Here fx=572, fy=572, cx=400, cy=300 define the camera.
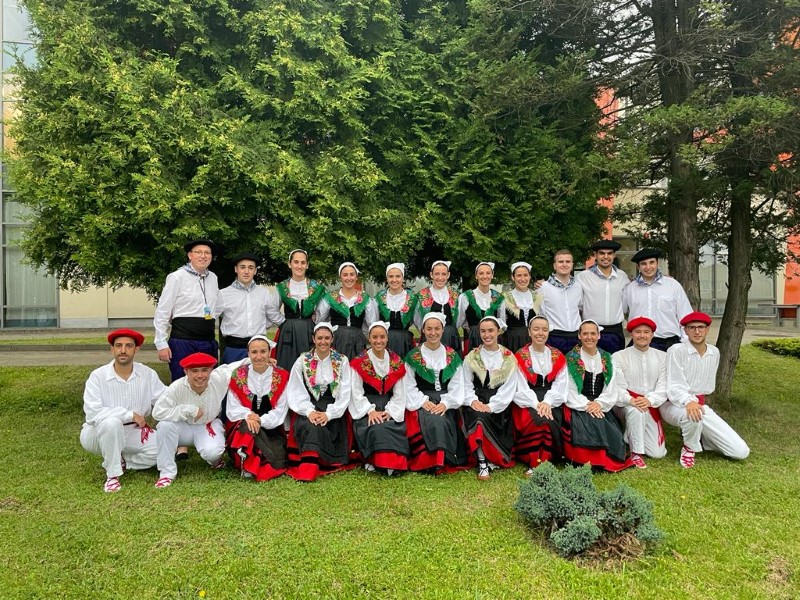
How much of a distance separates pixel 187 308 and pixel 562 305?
3694 mm

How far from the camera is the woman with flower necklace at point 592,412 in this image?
487cm

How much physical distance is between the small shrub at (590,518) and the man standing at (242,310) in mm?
3203

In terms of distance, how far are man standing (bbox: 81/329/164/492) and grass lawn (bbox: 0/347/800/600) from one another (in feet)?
0.68

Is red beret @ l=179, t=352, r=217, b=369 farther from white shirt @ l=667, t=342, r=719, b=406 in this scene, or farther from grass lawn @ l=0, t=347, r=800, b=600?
white shirt @ l=667, t=342, r=719, b=406

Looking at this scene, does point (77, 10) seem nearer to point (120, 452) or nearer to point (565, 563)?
point (120, 452)

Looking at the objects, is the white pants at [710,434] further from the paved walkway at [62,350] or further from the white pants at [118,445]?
the paved walkway at [62,350]

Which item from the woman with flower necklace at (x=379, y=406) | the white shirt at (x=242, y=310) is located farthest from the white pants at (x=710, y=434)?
the white shirt at (x=242, y=310)

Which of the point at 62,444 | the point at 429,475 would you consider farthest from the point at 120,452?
the point at 429,475

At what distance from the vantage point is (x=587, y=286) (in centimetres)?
592

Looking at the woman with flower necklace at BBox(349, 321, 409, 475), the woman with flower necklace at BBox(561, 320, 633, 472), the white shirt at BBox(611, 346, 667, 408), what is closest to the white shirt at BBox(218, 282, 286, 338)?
the woman with flower necklace at BBox(349, 321, 409, 475)

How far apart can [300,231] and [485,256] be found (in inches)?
82.3

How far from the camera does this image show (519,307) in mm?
5832

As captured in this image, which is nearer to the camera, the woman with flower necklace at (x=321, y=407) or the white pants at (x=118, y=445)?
the white pants at (x=118, y=445)

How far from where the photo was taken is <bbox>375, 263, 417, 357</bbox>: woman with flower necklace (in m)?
5.70
